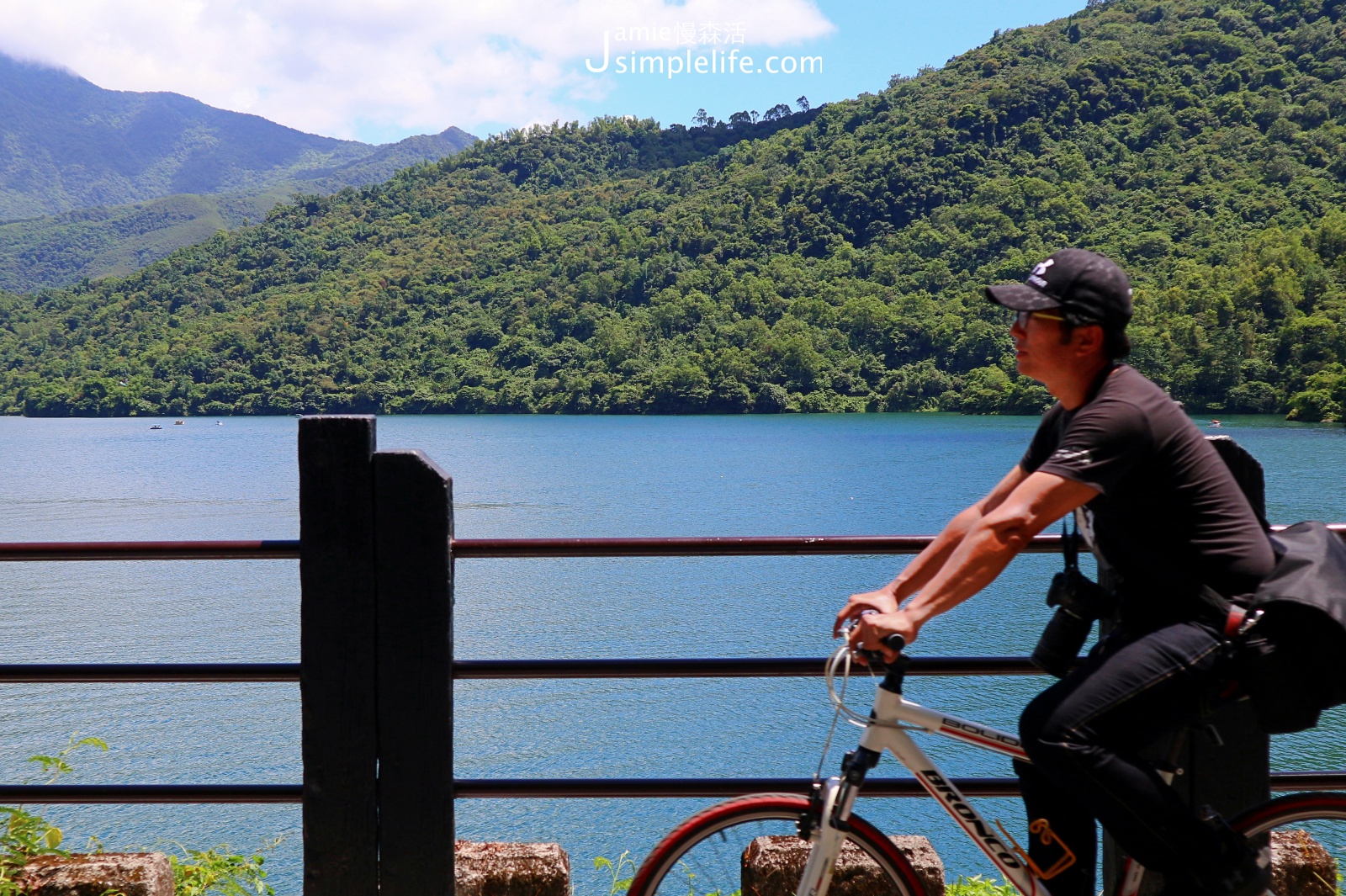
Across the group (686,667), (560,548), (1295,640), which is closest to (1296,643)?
(1295,640)

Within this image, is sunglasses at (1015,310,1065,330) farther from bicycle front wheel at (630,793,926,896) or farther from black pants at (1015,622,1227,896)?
bicycle front wheel at (630,793,926,896)

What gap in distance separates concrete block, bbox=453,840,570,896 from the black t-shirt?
1.57 metres

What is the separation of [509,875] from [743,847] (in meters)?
→ 0.62

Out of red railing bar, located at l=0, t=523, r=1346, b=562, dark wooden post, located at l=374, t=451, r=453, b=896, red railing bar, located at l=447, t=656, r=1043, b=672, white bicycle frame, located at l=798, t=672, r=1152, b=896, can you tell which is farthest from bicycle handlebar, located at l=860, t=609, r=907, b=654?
dark wooden post, located at l=374, t=451, r=453, b=896

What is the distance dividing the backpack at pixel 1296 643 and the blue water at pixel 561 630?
80cm

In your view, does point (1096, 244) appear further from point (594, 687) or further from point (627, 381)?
point (594, 687)

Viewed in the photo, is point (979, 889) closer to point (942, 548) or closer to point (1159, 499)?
point (942, 548)

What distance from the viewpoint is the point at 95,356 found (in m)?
131

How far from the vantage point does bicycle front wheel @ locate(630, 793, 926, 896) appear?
2254 millimetres

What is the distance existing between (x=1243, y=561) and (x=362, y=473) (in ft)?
6.19

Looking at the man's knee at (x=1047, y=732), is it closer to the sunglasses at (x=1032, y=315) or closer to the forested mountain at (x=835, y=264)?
the sunglasses at (x=1032, y=315)

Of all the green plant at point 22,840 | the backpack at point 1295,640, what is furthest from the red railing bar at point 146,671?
the backpack at point 1295,640

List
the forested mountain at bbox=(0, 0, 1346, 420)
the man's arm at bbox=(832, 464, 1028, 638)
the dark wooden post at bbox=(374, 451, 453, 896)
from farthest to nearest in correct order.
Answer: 1. the forested mountain at bbox=(0, 0, 1346, 420)
2. the dark wooden post at bbox=(374, 451, 453, 896)
3. the man's arm at bbox=(832, 464, 1028, 638)

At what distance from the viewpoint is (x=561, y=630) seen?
3048 cm
